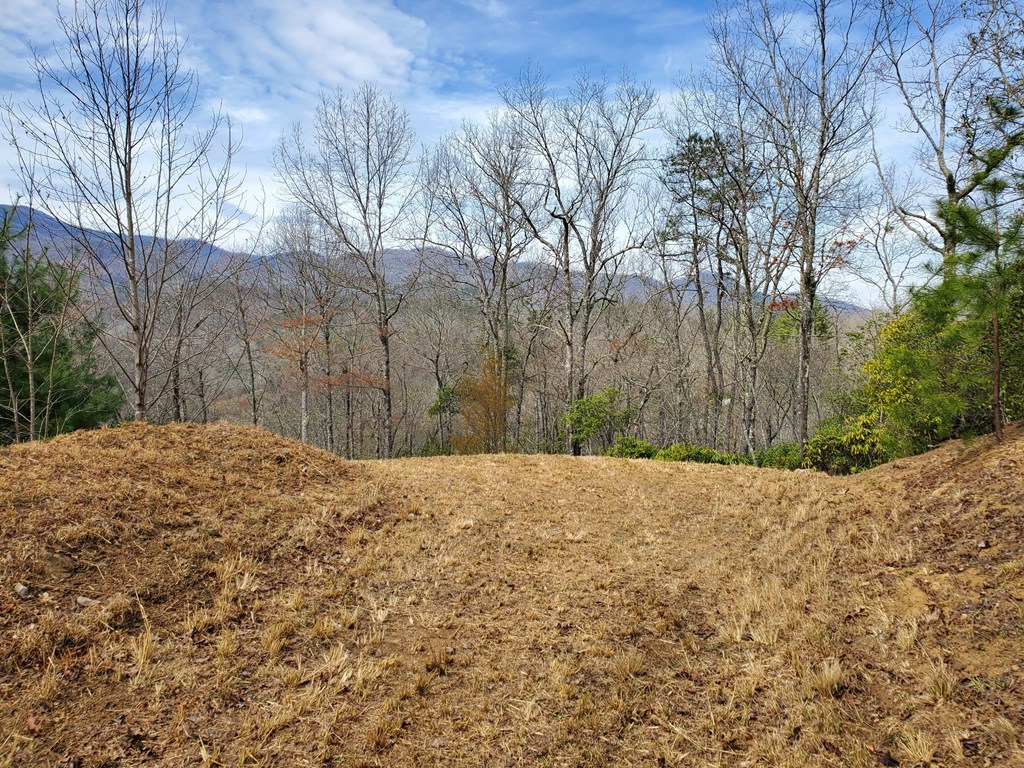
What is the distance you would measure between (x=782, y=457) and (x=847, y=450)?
219 centimetres

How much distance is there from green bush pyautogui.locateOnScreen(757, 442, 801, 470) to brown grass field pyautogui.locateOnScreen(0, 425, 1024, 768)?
4.81 m

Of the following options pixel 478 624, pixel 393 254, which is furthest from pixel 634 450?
pixel 393 254

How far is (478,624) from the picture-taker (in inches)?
143

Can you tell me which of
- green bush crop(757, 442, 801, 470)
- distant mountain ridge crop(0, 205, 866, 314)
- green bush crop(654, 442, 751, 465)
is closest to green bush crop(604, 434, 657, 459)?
green bush crop(654, 442, 751, 465)

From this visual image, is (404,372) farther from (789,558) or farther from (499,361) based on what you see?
(789,558)

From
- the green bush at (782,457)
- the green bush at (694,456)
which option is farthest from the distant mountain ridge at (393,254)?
the green bush at (694,456)

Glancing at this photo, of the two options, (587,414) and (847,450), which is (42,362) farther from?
(847,450)

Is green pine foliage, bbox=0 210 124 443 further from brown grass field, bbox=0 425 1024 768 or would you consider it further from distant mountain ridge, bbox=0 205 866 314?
brown grass field, bbox=0 425 1024 768

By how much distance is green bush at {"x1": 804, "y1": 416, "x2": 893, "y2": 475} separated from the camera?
27.3 feet

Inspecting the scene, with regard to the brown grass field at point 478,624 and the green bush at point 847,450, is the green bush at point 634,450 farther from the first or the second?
the brown grass field at point 478,624

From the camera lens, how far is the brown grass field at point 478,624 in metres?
2.45

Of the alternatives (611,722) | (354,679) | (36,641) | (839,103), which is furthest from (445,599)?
(839,103)

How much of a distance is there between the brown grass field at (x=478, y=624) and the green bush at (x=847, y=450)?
113 inches

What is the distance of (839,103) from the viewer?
415 inches
